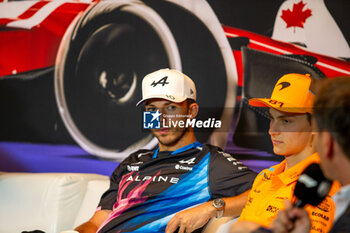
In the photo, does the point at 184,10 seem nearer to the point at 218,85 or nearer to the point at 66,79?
the point at 218,85

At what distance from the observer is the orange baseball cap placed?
1.58 meters

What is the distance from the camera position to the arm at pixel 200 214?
68.0 inches

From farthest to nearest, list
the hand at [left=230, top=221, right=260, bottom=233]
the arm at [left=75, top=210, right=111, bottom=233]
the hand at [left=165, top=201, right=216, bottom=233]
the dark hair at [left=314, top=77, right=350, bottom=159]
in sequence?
the arm at [left=75, top=210, right=111, bottom=233] → the hand at [left=165, top=201, right=216, bottom=233] → the hand at [left=230, top=221, right=260, bottom=233] → the dark hair at [left=314, top=77, right=350, bottom=159]

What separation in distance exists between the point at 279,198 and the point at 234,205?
367 millimetres

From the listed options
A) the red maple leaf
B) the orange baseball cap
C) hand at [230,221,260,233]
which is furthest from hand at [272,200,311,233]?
the red maple leaf

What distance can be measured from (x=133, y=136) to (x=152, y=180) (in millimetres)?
870

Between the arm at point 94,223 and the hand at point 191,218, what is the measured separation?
1.97 feet

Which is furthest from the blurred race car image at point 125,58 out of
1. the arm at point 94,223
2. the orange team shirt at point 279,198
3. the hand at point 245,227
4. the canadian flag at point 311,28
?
the hand at point 245,227

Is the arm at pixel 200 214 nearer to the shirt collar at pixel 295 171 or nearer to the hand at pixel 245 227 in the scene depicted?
the shirt collar at pixel 295 171

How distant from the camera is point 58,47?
3176 mm

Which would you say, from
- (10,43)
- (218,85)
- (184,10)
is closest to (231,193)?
(218,85)

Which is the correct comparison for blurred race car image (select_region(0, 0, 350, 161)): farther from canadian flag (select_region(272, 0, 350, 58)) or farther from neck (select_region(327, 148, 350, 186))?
neck (select_region(327, 148, 350, 186))

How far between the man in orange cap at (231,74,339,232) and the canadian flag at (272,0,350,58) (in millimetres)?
933

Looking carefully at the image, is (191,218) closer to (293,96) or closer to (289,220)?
(293,96)
